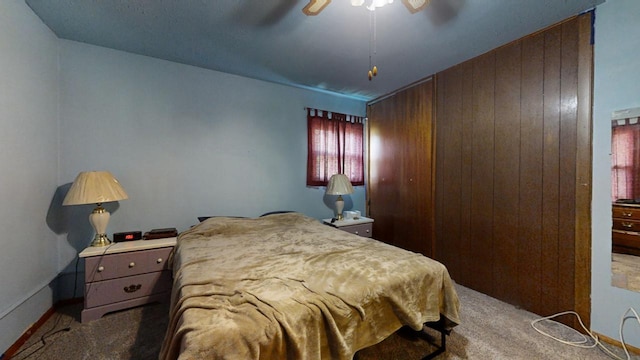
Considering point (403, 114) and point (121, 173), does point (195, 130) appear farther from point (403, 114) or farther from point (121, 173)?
point (403, 114)

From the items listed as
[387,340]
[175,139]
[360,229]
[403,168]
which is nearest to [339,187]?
[360,229]

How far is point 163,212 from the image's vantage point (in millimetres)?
2641

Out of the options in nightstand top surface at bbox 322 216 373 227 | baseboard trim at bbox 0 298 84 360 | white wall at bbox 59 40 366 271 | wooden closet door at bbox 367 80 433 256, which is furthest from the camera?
nightstand top surface at bbox 322 216 373 227

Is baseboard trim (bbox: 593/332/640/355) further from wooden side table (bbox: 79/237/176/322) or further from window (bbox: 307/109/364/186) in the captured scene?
wooden side table (bbox: 79/237/176/322)

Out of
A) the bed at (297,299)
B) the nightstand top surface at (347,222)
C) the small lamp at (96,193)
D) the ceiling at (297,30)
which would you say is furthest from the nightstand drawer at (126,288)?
the ceiling at (297,30)

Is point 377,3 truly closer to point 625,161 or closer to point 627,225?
point 625,161

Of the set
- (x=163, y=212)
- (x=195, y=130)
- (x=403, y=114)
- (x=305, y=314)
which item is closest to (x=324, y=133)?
(x=403, y=114)

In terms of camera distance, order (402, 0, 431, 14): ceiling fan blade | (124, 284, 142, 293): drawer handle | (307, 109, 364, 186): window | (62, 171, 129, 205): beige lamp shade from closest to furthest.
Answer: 1. (402, 0, 431, 14): ceiling fan blade
2. (62, 171, 129, 205): beige lamp shade
3. (124, 284, 142, 293): drawer handle
4. (307, 109, 364, 186): window

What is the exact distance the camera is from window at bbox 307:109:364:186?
138 inches

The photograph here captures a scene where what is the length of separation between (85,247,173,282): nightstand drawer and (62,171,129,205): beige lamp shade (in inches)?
18.7

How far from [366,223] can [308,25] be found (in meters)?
2.51

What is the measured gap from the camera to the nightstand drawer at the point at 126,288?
1.97 metres

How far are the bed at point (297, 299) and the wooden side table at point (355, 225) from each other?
115 centimetres

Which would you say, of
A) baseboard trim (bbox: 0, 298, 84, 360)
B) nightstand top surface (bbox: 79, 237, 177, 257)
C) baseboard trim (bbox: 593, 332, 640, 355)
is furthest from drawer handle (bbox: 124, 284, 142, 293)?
baseboard trim (bbox: 593, 332, 640, 355)
